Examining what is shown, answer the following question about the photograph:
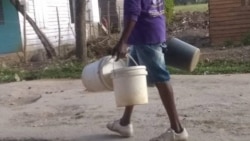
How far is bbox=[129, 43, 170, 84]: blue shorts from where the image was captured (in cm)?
546

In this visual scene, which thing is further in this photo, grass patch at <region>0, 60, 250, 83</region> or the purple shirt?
grass patch at <region>0, 60, 250, 83</region>

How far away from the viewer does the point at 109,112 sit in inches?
288

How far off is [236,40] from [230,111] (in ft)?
36.7

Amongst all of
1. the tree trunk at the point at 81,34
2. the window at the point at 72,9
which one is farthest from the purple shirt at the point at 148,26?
the window at the point at 72,9

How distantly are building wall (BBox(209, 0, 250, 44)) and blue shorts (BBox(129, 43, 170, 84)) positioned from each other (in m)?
12.6

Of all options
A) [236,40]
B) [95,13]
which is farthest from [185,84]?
[95,13]

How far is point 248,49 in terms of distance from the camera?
14461 mm

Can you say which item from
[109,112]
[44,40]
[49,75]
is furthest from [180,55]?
[44,40]

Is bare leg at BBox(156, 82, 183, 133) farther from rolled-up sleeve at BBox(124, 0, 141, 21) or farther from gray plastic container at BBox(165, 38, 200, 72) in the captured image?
rolled-up sleeve at BBox(124, 0, 141, 21)

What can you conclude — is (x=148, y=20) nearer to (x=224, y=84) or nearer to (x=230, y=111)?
(x=230, y=111)

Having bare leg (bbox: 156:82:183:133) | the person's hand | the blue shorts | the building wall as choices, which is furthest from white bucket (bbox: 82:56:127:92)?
the building wall

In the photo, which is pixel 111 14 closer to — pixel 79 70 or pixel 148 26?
pixel 79 70

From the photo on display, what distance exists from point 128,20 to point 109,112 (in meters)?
2.22

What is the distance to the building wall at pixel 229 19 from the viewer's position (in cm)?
1781
